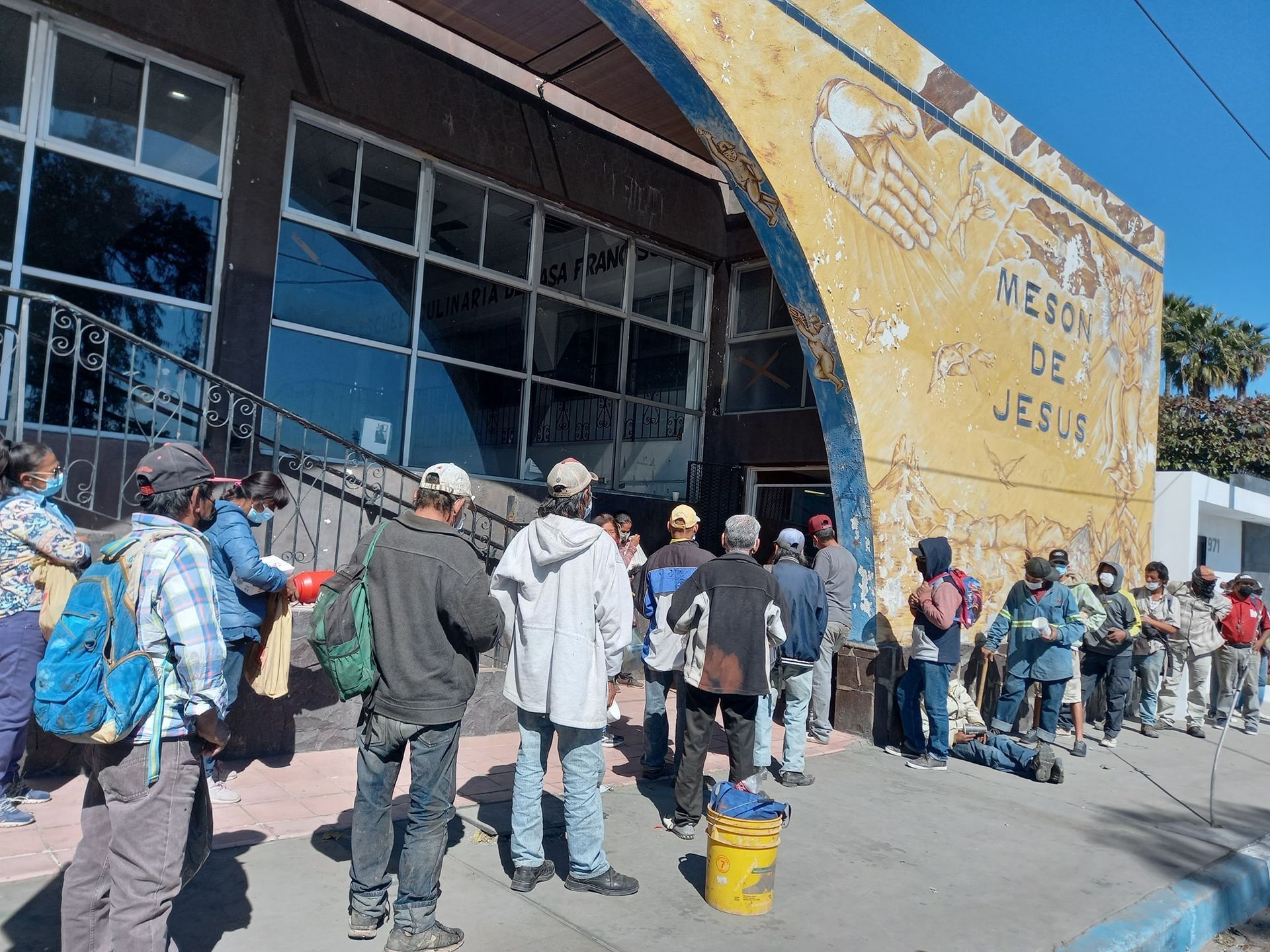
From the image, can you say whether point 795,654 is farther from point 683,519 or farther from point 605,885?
point 605,885

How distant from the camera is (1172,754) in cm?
882

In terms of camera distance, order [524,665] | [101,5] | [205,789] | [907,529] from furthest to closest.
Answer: [907,529] → [101,5] → [524,665] → [205,789]

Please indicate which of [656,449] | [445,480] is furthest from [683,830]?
[656,449]

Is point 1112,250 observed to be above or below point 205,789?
above

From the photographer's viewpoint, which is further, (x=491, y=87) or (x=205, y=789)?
(x=491, y=87)

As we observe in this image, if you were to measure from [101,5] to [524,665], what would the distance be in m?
6.41

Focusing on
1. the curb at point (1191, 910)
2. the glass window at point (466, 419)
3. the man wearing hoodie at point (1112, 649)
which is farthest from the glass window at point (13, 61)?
the man wearing hoodie at point (1112, 649)

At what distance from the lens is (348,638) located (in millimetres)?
3557

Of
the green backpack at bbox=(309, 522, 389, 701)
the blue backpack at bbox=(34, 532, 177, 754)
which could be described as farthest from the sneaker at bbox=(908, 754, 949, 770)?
the blue backpack at bbox=(34, 532, 177, 754)

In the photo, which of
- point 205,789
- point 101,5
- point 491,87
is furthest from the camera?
point 491,87

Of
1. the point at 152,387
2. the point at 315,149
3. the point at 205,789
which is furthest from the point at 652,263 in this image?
the point at 205,789

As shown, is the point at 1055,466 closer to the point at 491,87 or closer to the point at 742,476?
the point at 742,476

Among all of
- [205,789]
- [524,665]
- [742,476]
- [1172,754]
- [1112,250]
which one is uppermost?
[1112,250]

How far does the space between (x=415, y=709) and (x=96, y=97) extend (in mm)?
6397
